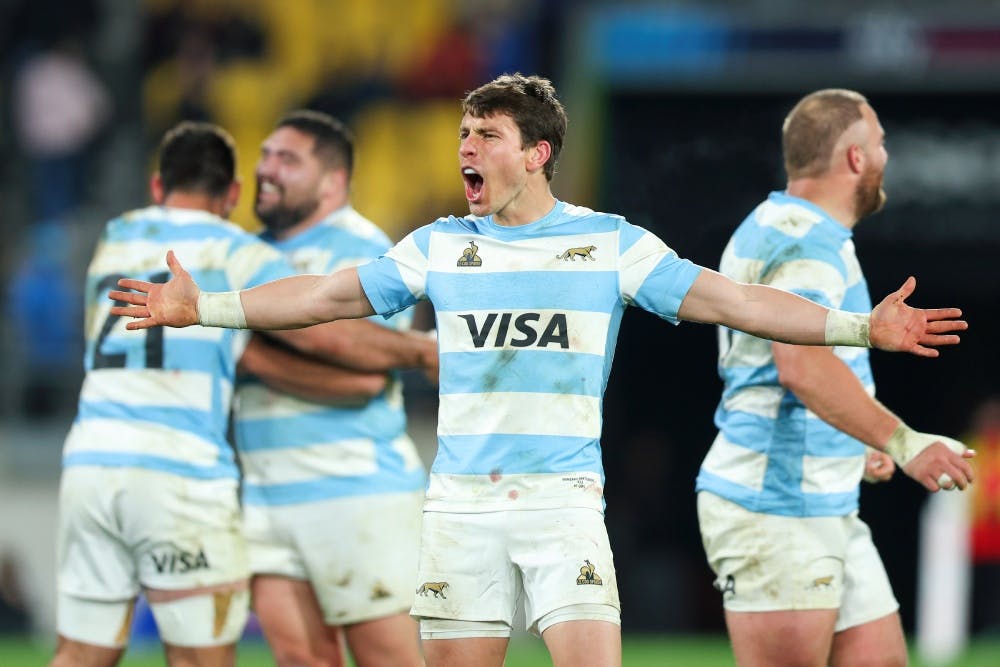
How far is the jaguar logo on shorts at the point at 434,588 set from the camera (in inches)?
211

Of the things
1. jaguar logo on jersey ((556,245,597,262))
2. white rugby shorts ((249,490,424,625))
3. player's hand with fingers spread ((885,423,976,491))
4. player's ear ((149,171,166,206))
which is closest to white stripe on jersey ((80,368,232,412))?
white rugby shorts ((249,490,424,625))

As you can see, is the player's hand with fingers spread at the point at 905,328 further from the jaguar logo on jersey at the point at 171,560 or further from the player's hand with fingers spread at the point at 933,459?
the jaguar logo on jersey at the point at 171,560

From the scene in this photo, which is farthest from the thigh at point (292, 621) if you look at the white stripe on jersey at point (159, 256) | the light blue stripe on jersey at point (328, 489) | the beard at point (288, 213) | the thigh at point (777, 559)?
the thigh at point (777, 559)

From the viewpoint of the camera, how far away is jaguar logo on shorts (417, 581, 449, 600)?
5.36 metres

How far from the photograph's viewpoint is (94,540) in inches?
261

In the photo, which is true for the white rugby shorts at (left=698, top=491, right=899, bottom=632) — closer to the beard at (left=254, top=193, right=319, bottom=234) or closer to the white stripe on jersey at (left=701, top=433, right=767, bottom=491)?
the white stripe on jersey at (left=701, top=433, right=767, bottom=491)

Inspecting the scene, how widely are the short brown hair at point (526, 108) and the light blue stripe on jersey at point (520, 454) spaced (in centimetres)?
89

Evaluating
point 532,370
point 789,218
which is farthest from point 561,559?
point 789,218

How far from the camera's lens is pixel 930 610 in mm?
12914

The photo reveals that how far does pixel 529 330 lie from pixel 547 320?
65 mm

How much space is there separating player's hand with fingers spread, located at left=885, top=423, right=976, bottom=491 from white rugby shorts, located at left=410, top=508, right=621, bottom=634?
1.15 metres

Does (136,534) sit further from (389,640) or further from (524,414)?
(524,414)

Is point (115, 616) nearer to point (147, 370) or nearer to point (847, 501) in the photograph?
point (147, 370)

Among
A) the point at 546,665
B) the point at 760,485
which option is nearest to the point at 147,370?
the point at 760,485
